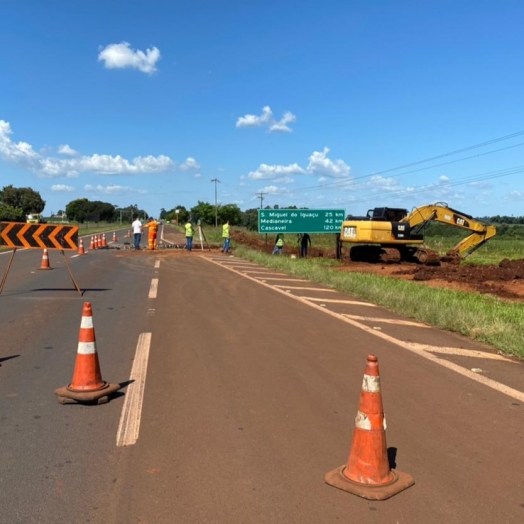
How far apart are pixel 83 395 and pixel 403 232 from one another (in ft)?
74.8

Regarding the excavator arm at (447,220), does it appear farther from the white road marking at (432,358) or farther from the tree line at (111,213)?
the tree line at (111,213)

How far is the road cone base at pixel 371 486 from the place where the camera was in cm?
367

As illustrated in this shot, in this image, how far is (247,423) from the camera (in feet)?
16.3

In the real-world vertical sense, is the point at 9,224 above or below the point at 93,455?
above

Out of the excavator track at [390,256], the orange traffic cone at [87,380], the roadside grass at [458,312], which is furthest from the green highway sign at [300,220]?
the orange traffic cone at [87,380]

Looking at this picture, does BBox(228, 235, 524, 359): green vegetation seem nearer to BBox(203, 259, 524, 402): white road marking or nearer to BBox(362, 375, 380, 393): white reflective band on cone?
BBox(203, 259, 524, 402): white road marking

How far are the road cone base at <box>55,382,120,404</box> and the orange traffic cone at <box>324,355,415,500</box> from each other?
8.38ft

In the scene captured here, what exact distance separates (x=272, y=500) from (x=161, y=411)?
1906mm

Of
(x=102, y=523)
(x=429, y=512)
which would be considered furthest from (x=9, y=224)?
(x=429, y=512)

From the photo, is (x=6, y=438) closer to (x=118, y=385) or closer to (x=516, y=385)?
(x=118, y=385)

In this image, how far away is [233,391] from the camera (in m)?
5.86

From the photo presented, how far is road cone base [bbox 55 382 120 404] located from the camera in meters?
5.38

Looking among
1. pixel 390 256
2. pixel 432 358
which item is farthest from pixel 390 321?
pixel 390 256

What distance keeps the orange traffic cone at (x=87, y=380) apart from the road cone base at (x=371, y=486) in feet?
8.45
